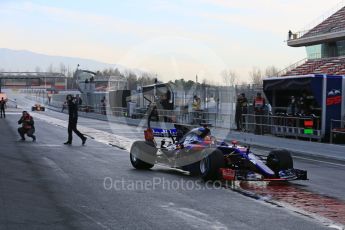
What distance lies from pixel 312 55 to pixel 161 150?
36.1 meters

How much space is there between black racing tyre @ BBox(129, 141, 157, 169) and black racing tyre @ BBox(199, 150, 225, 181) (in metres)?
2.14

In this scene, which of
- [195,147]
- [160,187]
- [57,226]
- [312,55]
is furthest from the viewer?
[312,55]

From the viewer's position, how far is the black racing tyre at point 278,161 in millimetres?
11078

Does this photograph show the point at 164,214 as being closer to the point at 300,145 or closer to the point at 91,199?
the point at 91,199

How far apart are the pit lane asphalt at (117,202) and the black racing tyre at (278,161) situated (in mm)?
1557

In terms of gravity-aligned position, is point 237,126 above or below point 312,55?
below

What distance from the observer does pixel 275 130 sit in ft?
77.3

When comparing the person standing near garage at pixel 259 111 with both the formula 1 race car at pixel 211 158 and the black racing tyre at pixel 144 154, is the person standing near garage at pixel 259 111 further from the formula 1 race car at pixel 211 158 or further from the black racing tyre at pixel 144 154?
the black racing tyre at pixel 144 154

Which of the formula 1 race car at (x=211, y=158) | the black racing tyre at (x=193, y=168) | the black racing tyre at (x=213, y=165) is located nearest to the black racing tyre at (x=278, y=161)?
the formula 1 race car at (x=211, y=158)

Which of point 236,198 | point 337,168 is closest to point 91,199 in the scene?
point 236,198

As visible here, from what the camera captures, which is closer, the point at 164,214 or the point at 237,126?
the point at 164,214
